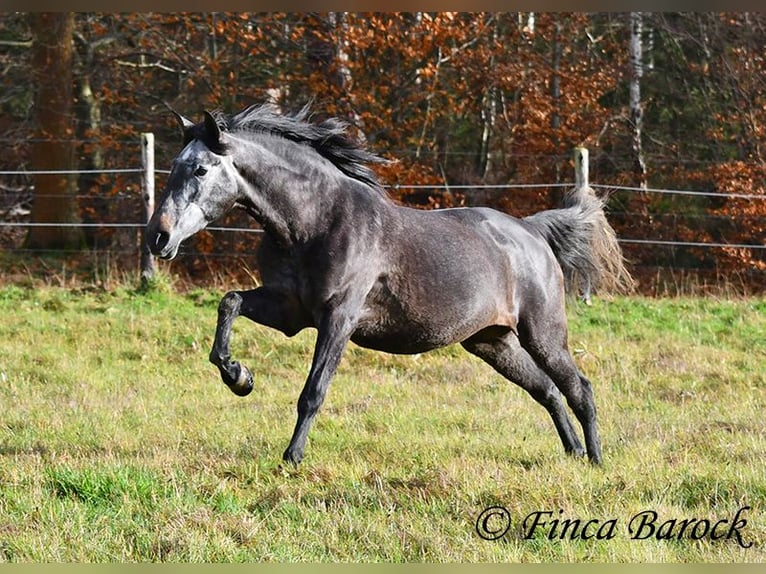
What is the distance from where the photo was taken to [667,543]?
5238mm

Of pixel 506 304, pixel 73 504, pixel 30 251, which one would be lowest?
pixel 30 251

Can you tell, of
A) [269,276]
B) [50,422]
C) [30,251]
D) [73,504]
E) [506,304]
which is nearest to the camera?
[73,504]

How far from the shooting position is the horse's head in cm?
646

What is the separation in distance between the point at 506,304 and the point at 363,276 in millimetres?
1158

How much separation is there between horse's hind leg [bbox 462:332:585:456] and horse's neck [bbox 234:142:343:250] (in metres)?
1.53

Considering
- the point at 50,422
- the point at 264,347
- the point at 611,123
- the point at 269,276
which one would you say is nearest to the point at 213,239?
the point at 611,123

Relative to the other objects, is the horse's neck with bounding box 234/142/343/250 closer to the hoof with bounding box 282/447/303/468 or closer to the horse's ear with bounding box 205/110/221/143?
the horse's ear with bounding box 205/110/221/143

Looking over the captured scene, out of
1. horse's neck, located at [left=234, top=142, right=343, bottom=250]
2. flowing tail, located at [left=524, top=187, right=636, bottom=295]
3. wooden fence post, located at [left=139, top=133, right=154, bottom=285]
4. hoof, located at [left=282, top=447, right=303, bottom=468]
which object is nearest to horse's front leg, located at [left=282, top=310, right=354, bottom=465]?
hoof, located at [left=282, top=447, right=303, bottom=468]

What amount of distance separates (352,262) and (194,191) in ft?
3.36

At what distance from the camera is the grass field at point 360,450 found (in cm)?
524

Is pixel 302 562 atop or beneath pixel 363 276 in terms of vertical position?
beneath

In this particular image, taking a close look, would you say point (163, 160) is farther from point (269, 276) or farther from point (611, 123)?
point (269, 276)

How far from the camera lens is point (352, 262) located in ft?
22.7

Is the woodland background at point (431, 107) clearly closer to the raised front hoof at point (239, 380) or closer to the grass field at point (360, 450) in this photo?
the grass field at point (360, 450)
